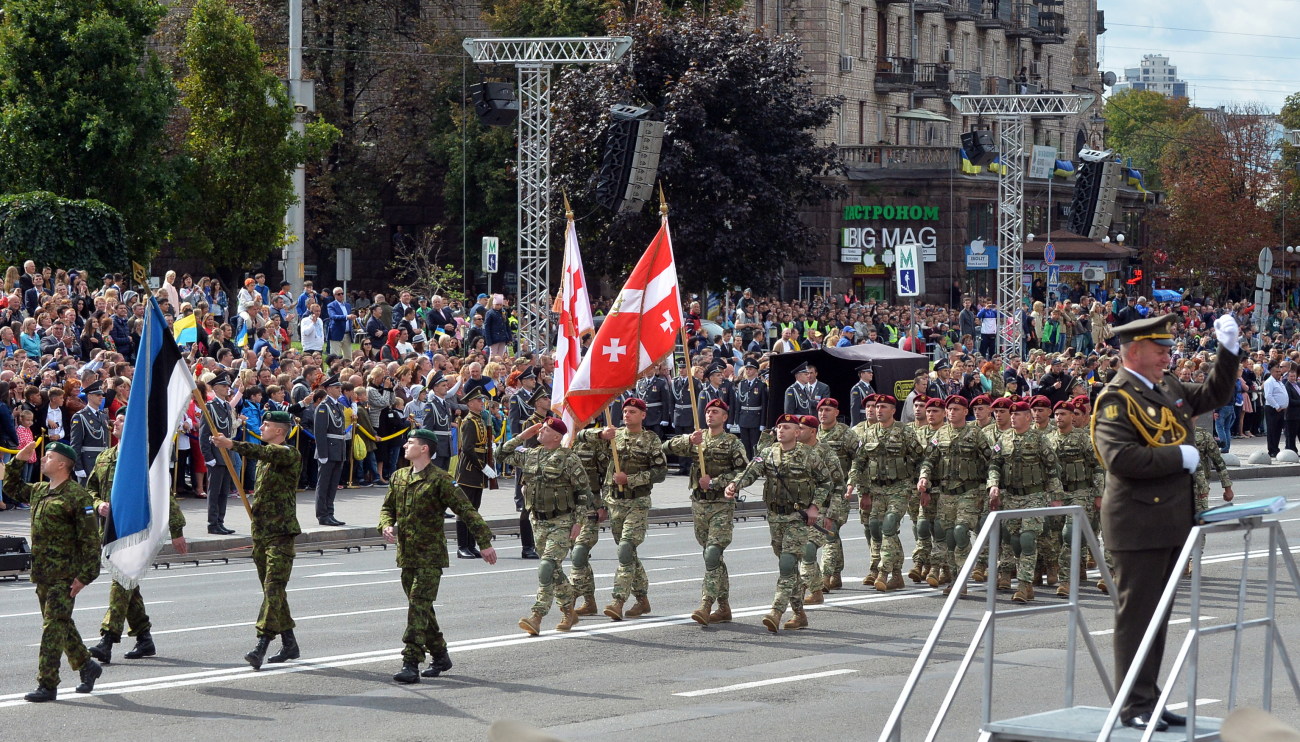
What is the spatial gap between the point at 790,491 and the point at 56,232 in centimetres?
1971

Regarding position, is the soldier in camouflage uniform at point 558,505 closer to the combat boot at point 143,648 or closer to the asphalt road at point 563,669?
the asphalt road at point 563,669

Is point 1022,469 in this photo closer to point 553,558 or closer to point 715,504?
point 715,504

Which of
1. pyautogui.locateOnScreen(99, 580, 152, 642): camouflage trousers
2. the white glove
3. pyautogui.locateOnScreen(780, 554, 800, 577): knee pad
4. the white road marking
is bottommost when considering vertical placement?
the white road marking

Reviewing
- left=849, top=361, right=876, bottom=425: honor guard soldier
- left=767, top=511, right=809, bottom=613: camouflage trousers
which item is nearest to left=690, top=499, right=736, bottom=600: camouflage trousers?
left=767, top=511, right=809, bottom=613: camouflage trousers

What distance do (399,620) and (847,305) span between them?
32071mm

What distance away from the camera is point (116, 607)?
476 inches

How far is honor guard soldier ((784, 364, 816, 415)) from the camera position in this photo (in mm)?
25547

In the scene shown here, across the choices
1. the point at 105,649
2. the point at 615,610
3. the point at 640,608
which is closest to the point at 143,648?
the point at 105,649

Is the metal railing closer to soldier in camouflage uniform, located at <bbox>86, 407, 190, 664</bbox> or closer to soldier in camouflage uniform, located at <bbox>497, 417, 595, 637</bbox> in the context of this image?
soldier in camouflage uniform, located at <bbox>497, 417, 595, 637</bbox>

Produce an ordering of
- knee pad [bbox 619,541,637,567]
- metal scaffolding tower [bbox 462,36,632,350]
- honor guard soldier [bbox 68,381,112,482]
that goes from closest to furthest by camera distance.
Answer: knee pad [bbox 619,541,637,567] → honor guard soldier [bbox 68,381,112,482] → metal scaffolding tower [bbox 462,36,632,350]

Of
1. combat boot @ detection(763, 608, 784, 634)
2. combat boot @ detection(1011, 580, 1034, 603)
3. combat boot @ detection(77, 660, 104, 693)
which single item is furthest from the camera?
combat boot @ detection(1011, 580, 1034, 603)

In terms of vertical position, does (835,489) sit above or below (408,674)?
above

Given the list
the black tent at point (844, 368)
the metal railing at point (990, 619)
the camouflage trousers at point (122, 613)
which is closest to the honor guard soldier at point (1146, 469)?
the metal railing at point (990, 619)

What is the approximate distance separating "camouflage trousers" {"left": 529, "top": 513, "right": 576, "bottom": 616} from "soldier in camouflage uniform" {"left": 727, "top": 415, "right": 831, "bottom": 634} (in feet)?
4.39
